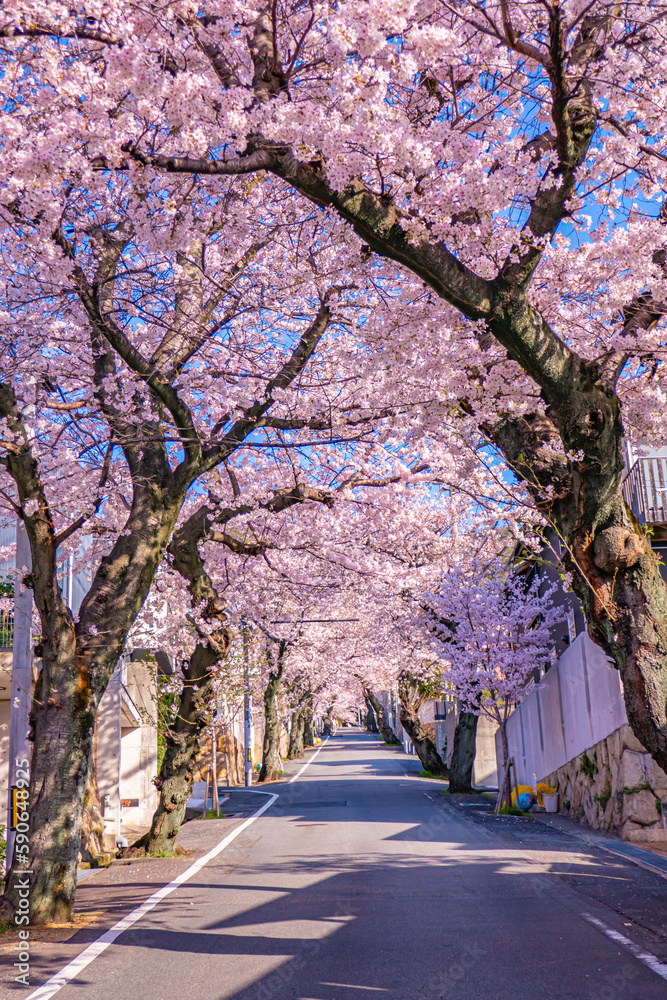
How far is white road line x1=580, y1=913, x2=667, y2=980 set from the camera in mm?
6107

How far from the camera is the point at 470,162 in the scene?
6473mm

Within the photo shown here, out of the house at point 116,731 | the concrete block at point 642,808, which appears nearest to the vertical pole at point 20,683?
the house at point 116,731

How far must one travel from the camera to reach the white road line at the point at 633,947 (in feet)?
20.0

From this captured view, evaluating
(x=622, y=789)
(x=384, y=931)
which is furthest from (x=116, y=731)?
(x=384, y=931)

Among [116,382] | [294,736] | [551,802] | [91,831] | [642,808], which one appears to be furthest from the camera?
[294,736]

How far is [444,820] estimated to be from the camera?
17656 mm

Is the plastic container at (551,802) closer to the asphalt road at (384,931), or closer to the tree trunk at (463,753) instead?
the tree trunk at (463,753)

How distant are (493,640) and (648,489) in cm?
575

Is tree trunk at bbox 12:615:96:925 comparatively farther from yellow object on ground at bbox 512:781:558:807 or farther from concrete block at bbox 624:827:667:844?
yellow object on ground at bbox 512:781:558:807

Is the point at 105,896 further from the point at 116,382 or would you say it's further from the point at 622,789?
the point at 622,789

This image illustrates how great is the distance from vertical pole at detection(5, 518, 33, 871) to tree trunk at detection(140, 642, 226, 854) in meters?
4.14

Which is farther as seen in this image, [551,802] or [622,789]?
[551,802]

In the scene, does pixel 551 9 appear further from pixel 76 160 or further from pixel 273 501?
pixel 273 501

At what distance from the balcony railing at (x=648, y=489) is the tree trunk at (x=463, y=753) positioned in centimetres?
971
